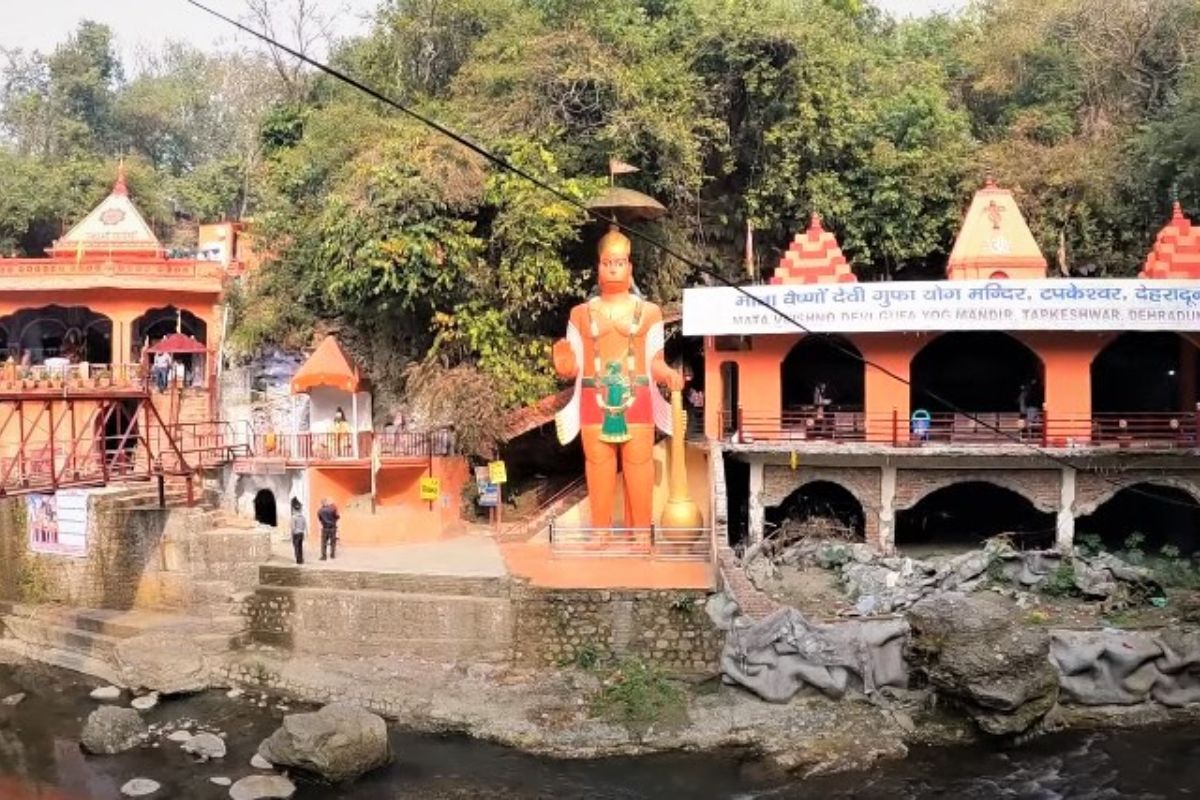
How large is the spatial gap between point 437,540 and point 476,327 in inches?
182

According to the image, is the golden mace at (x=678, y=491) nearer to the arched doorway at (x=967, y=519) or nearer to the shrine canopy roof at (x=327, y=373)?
the arched doorway at (x=967, y=519)

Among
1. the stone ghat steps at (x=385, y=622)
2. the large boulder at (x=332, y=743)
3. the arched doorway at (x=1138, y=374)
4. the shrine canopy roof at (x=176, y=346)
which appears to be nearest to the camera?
the large boulder at (x=332, y=743)

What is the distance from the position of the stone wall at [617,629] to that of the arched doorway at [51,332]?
18.1 m

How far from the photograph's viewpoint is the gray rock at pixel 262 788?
1476 centimetres

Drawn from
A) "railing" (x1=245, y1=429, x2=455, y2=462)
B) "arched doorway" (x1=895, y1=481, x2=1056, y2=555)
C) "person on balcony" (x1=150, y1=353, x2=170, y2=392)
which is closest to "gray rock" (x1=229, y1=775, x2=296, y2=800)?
"railing" (x1=245, y1=429, x2=455, y2=462)

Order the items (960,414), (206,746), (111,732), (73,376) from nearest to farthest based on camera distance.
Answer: (206,746), (111,732), (960,414), (73,376)

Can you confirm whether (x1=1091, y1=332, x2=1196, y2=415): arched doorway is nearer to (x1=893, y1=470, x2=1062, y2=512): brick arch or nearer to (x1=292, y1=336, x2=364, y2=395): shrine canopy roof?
(x1=893, y1=470, x2=1062, y2=512): brick arch

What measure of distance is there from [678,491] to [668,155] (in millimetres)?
8506

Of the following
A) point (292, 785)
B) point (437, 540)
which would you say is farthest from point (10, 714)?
point (437, 540)

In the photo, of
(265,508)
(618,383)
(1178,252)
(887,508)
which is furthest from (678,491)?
(1178,252)

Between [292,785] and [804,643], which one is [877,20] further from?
[292,785]

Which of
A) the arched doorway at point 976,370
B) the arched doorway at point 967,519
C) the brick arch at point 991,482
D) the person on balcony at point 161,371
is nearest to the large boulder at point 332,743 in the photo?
the brick arch at point 991,482

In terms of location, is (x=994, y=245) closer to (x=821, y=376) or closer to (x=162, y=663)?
(x=821, y=376)

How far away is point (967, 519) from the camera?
24.6 m
